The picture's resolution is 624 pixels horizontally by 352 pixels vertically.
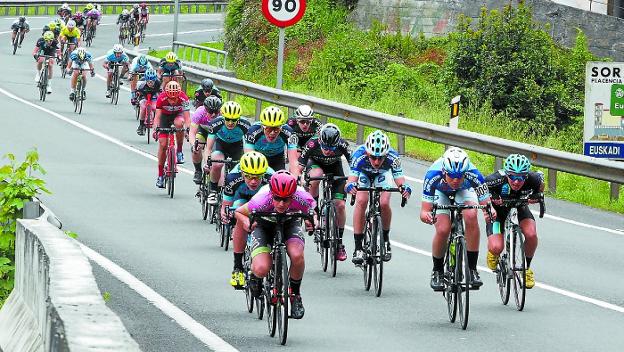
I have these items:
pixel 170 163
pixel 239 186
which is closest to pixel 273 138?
A: pixel 239 186

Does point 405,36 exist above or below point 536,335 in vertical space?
above

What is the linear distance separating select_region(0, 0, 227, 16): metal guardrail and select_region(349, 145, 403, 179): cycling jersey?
58.8 m

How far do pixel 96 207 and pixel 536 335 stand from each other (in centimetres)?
946

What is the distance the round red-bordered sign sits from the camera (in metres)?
24.4

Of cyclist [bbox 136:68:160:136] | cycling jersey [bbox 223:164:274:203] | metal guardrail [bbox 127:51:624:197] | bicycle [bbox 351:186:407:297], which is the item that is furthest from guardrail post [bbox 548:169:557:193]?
cyclist [bbox 136:68:160:136]

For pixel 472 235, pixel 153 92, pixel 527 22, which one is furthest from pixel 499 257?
pixel 527 22

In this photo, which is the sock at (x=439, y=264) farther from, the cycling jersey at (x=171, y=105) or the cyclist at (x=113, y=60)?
the cyclist at (x=113, y=60)

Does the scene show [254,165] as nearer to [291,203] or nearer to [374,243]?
[291,203]

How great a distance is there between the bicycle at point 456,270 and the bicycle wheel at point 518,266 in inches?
21.2

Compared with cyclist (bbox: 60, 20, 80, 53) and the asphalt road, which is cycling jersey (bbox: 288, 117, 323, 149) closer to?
the asphalt road

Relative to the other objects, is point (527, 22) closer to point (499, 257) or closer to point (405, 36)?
point (405, 36)

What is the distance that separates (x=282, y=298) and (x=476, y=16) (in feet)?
92.7

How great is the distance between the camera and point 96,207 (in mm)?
21500

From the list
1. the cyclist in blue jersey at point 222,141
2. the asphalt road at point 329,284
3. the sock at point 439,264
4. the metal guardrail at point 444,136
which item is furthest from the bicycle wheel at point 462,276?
the metal guardrail at point 444,136
